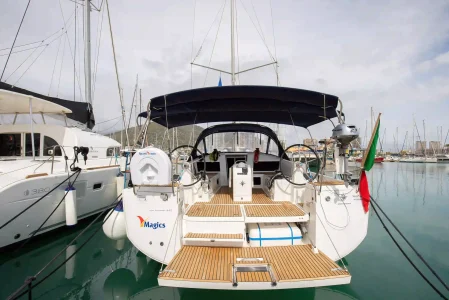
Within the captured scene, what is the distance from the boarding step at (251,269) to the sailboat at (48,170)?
3.48m

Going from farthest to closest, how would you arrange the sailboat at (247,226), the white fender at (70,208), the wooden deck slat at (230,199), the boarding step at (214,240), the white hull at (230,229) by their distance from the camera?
the white fender at (70,208), the wooden deck slat at (230,199), the boarding step at (214,240), the white hull at (230,229), the sailboat at (247,226)

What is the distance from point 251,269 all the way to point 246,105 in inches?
127

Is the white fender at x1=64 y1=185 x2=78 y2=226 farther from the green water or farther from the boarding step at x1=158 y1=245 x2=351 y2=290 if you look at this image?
the boarding step at x1=158 y1=245 x2=351 y2=290

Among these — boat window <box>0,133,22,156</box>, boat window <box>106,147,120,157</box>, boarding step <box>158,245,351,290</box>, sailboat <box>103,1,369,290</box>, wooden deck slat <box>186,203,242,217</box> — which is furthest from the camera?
boat window <box>106,147,120,157</box>

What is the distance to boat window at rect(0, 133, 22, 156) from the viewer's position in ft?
22.0

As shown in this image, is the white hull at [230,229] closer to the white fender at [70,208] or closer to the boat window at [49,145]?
the white fender at [70,208]

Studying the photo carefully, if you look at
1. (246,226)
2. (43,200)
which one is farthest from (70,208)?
(246,226)

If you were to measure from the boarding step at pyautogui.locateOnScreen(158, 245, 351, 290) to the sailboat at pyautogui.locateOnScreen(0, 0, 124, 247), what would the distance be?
3477 millimetres

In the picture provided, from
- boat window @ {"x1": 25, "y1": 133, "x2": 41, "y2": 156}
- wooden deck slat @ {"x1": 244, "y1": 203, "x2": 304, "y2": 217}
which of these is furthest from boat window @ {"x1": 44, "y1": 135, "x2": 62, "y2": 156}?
wooden deck slat @ {"x1": 244, "y1": 203, "x2": 304, "y2": 217}

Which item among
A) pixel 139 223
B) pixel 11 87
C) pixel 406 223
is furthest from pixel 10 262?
pixel 406 223

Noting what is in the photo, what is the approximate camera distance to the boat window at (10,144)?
6.70 m

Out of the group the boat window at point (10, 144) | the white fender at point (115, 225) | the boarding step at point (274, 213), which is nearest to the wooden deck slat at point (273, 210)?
the boarding step at point (274, 213)

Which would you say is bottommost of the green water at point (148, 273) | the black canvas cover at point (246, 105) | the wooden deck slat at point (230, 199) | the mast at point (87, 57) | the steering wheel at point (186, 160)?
the green water at point (148, 273)

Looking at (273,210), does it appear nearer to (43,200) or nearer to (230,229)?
(230,229)
